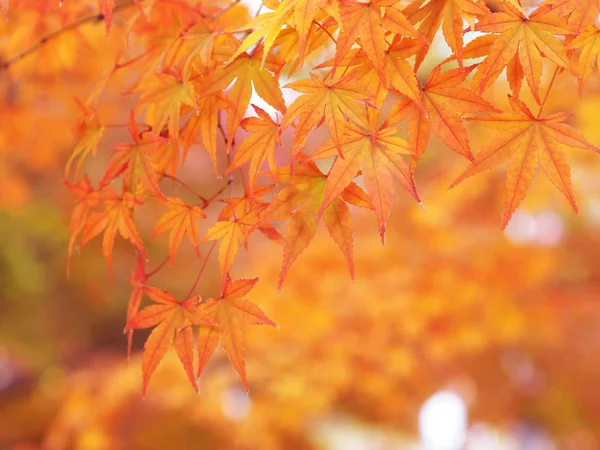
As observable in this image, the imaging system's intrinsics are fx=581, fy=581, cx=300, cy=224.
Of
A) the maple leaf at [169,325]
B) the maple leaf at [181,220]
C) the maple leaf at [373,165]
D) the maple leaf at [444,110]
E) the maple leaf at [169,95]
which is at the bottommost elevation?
the maple leaf at [169,325]

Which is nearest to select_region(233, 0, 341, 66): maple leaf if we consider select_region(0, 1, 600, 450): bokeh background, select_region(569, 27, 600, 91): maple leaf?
select_region(569, 27, 600, 91): maple leaf

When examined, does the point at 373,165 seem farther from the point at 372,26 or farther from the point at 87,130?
the point at 87,130

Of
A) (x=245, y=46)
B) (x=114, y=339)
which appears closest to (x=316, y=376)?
(x=245, y=46)

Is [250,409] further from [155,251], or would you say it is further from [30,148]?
[155,251]

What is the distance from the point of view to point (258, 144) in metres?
0.81

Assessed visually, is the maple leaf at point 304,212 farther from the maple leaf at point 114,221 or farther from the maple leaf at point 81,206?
the maple leaf at point 81,206

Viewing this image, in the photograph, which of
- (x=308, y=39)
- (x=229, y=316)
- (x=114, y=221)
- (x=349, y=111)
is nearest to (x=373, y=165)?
(x=349, y=111)

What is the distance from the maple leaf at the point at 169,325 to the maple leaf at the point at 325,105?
281mm

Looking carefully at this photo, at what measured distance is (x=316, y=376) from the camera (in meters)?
2.61

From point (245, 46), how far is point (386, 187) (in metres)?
0.24

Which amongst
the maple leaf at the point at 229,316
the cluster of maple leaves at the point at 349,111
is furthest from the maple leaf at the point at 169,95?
the maple leaf at the point at 229,316

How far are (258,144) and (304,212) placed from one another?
133 millimetres

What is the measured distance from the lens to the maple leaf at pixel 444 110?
2.32ft

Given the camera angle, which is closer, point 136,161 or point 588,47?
point 588,47
